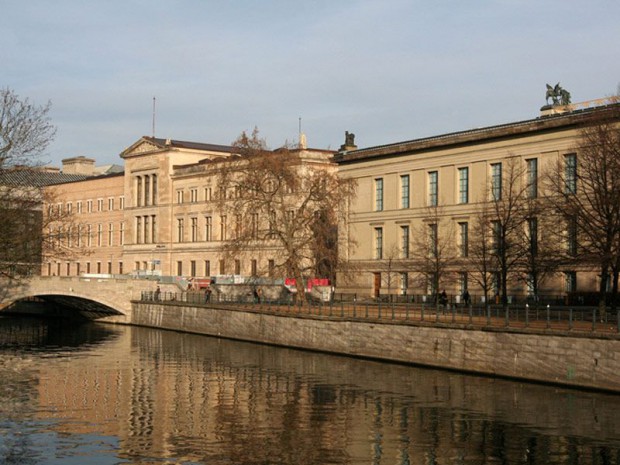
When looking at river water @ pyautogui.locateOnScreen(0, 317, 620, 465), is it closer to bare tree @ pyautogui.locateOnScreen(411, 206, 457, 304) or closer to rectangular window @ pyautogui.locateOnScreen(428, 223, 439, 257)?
bare tree @ pyautogui.locateOnScreen(411, 206, 457, 304)

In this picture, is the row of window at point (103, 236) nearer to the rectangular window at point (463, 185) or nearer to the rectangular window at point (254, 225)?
the rectangular window at point (254, 225)

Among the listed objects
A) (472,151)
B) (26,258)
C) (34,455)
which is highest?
(472,151)

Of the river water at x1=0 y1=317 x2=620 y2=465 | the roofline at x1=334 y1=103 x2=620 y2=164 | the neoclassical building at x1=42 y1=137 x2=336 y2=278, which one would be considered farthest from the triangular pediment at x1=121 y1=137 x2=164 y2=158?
the river water at x1=0 y1=317 x2=620 y2=465

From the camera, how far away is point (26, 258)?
58656mm

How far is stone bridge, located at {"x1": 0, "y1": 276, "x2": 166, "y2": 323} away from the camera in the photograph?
268 ft

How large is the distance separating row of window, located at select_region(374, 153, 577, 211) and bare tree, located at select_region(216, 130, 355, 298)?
10008 millimetres

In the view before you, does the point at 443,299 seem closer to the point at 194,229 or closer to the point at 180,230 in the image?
the point at 194,229

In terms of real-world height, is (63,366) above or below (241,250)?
below

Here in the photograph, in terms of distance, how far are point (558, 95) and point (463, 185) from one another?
10.0 meters

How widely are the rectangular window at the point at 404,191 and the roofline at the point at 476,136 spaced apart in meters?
1.96

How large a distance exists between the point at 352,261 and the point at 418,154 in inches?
437

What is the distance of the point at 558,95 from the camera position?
7581 centimetres

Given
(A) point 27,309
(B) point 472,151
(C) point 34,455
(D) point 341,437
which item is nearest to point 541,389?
(D) point 341,437

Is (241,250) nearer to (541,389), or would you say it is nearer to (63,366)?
(63,366)
